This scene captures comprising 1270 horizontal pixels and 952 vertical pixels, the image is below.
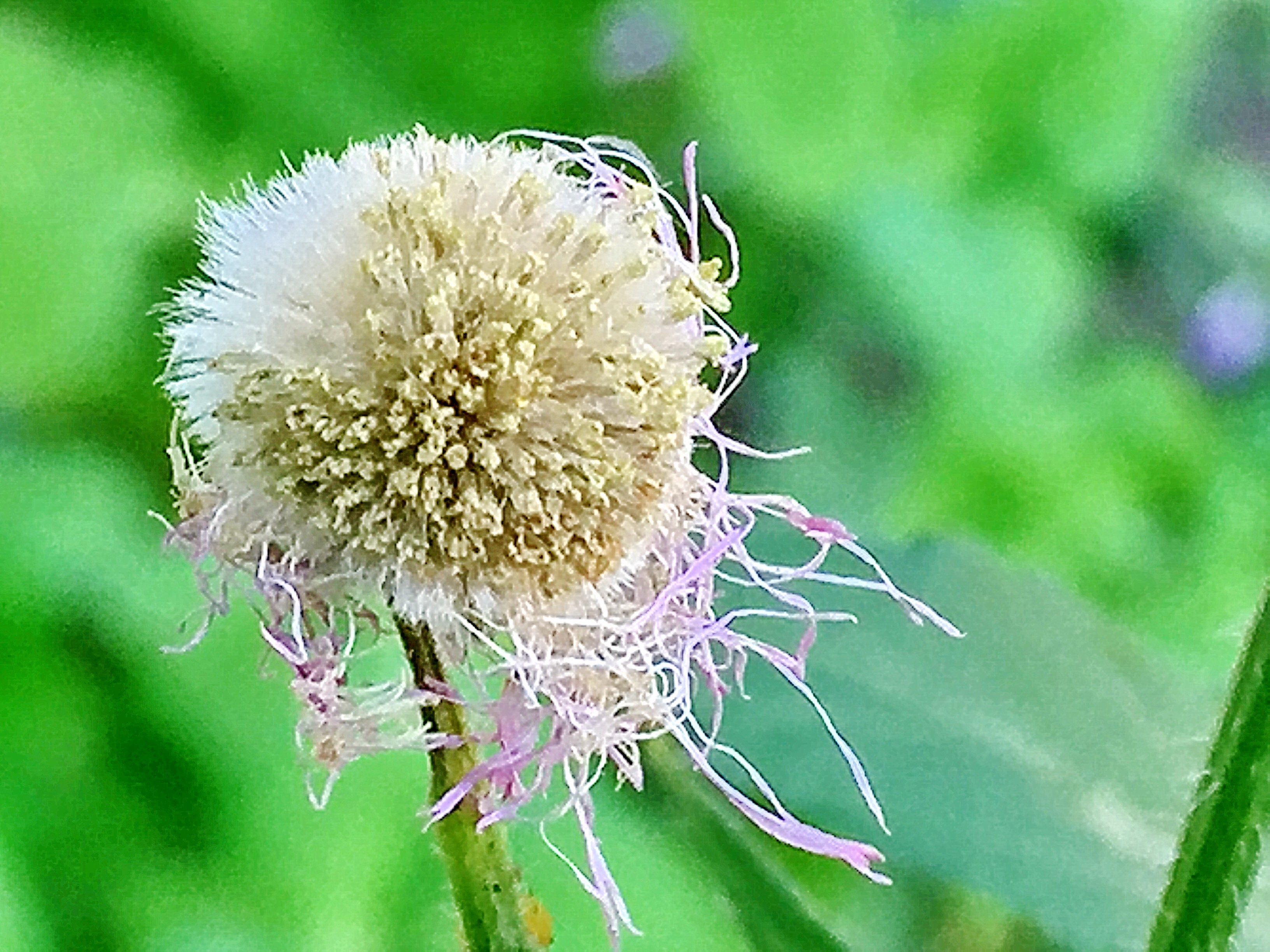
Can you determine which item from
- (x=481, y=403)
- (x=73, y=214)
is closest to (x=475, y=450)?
(x=481, y=403)

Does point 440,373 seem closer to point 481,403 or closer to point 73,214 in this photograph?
point 481,403

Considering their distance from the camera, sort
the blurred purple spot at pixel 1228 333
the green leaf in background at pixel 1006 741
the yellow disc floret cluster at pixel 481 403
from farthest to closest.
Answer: the blurred purple spot at pixel 1228 333 → the green leaf in background at pixel 1006 741 → the yellow disc floret cluster at pixel 481 403

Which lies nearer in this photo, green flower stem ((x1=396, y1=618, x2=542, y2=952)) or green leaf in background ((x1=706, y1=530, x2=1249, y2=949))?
green flower stem ((x1=396, y1=618, x2=542, y2=952))

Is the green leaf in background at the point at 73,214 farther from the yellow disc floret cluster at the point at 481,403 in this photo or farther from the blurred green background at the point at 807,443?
the yellow disc floret cluster at the point at 481,403

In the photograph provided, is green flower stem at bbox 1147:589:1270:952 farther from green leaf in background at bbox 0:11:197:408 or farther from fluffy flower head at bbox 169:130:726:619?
green leaf in background at bbox 0:11:197:408

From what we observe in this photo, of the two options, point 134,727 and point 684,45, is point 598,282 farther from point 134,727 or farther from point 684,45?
point 684,45

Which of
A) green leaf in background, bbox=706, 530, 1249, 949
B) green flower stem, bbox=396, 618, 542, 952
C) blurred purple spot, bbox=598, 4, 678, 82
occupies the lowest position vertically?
green flower stem, bbox=396, 618, 542, 952

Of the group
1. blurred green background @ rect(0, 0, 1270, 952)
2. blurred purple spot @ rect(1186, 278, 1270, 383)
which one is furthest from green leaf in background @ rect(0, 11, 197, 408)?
blurred purple spot @ rect(1186, 278, 1270, 383)

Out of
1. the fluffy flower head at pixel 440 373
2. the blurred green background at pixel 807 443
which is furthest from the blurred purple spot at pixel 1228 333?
the fluffy flower head at pixel 440 373
